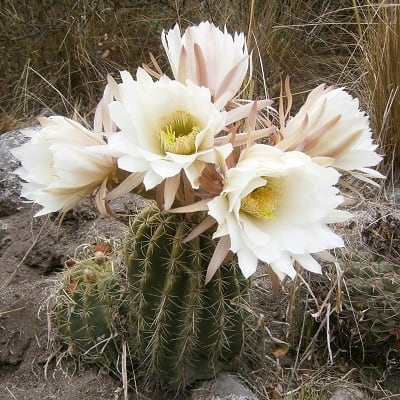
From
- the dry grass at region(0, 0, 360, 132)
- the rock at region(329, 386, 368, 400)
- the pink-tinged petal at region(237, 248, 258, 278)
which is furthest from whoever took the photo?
the dry grass at region(0, 0, 360, 132)

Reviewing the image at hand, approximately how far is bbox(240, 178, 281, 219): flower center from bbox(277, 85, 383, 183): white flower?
0.09 metres

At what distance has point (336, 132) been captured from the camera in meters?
1.28

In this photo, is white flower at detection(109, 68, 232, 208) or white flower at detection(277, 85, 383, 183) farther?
white flower at detection(277, 85, 383, 183)

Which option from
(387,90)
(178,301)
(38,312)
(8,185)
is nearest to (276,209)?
(178,301)

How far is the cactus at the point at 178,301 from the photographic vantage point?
1.40 m

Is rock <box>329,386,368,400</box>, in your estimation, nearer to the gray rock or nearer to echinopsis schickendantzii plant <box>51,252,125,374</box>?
echinopsis schickendantzii plant <box>51,252,125,374</box>

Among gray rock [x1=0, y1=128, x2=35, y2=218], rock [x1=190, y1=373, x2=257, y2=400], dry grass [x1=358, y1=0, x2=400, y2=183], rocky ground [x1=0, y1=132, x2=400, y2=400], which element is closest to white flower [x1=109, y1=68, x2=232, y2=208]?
rocky ground [x1=0, y1=132, x2=400, y2=400]

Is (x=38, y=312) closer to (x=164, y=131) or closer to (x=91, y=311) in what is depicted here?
(x=91, y=311)

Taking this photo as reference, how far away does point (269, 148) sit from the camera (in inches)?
46.2

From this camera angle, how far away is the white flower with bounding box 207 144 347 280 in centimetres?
113

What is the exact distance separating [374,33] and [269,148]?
5.98 ft

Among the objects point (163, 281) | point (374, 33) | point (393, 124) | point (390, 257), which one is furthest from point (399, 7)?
point (163, 281)

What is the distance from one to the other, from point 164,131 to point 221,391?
69 centimetres

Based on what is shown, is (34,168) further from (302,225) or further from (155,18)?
(155,18)
